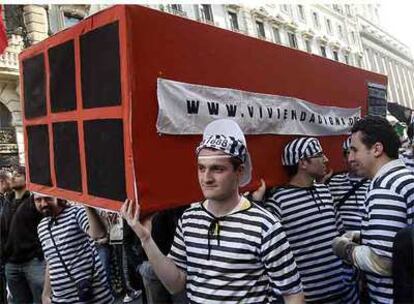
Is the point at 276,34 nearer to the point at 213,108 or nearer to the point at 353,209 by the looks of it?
the point at 353,209

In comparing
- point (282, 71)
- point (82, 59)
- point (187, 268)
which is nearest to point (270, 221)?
point (187, 268)

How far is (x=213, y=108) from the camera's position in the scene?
2.09m

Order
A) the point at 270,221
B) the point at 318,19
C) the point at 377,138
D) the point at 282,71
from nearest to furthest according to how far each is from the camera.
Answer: the point at 270,221 < the point at 377,138 < the point at 282,71 < the point at 318,19

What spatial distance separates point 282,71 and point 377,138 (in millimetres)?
903

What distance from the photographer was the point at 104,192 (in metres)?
1.92

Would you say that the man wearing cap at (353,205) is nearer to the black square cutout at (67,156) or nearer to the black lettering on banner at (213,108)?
the black lettering on banner at (213,108)

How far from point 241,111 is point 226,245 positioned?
0.96 m

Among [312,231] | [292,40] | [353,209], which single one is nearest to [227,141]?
[312,231]

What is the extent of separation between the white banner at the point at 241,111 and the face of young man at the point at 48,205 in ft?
3.28

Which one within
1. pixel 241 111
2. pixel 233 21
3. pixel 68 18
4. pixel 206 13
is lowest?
pixel 241 111

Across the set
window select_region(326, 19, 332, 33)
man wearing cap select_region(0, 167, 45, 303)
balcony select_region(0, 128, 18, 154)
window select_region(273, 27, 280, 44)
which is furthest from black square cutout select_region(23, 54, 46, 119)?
window select_region(326, 19, 332, 33)

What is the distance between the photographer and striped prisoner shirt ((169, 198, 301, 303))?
138 centimetres

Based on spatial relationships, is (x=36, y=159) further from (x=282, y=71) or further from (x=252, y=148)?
(x=282, y=71)

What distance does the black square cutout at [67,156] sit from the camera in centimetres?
212
